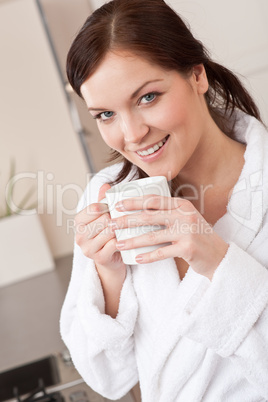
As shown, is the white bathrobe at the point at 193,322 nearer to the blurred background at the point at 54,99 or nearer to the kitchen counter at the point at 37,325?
the kitchen counter at the point at 37,325

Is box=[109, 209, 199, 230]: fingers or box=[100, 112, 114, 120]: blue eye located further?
box=[100, 112, 114, 120]: blue eye

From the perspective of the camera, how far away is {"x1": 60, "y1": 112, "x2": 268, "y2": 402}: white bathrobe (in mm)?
936

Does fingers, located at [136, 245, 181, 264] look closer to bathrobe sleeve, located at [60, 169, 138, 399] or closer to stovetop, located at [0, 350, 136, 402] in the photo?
bathrobe sleeve, located at [60, 169, 138, 399]

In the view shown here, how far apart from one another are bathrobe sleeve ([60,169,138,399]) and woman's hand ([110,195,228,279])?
21 centimetres

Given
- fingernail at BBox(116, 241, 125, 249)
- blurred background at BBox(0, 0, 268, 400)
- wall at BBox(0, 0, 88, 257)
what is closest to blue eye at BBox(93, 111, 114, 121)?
fingernail at BBox(116, 241, 125, 249)

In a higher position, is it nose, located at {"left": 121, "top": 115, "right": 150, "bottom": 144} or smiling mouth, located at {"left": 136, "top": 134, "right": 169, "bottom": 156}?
nose, located at {"left": 121, "top": 115, "right": 150, "bottom": 144}

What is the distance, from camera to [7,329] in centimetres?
166

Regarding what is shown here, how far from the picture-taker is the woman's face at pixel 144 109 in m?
0.97

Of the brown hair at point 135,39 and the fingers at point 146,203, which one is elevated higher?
the brown hair at point 135,39

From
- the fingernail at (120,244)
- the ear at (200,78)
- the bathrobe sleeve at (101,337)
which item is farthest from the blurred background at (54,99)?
the fingernail at (120,244)

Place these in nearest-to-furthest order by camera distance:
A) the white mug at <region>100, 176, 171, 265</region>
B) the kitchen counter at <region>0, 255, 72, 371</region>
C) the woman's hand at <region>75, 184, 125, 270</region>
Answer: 1. the white mug at <region>100, 176, 171, 265</region>
2. the woman's hand at <region>75, 184, 125, 270</region>
3. the kitchen counter at <region>0, 255, 72, 371</region>

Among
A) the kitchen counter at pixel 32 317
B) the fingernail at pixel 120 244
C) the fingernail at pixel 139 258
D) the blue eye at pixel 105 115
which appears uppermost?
the blue eye at pixel 105 115

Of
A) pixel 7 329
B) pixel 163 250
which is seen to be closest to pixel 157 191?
pixel 163 250

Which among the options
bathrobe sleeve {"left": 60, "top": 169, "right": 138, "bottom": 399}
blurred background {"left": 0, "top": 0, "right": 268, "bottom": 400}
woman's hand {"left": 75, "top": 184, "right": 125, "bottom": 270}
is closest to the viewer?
woman's hand {"left": 75, "top": 184, "right": 125, "bottom": 270}
